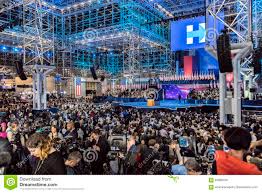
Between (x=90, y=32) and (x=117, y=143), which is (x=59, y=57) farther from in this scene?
(x=117, y=143)

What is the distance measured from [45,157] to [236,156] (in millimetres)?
1619

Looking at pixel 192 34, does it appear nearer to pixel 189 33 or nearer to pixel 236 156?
pixel 189 33

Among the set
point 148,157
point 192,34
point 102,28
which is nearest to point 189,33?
point 192,34

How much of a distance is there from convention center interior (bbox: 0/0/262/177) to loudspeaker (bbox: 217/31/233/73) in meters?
0.03

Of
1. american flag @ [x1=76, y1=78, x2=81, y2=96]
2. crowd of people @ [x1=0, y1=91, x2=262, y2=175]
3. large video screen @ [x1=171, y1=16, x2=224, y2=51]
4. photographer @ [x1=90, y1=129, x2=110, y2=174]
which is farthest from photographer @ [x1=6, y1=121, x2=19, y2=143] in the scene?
american flag @ [x1=76, y1=78, x2=81, y2=96]

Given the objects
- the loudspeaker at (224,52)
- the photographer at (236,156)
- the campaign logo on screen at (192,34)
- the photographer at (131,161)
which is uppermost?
the campaign logo on screen at (192,34)

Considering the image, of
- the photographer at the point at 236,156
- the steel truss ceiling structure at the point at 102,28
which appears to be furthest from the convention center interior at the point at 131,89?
the steel truss ceiling structure at the point at 102,28

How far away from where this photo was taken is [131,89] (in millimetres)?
25344

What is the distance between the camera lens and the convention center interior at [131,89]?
3811mm

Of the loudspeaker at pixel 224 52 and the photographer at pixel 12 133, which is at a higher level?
the loudspeaker at pixel 224 52

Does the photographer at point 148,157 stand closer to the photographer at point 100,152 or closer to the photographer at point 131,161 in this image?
the photographer at point 131,161

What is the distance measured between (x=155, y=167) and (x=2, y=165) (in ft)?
6.10

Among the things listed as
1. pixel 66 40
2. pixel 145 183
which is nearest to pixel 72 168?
pixel 145 183

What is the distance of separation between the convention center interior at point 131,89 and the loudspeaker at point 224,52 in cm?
3
